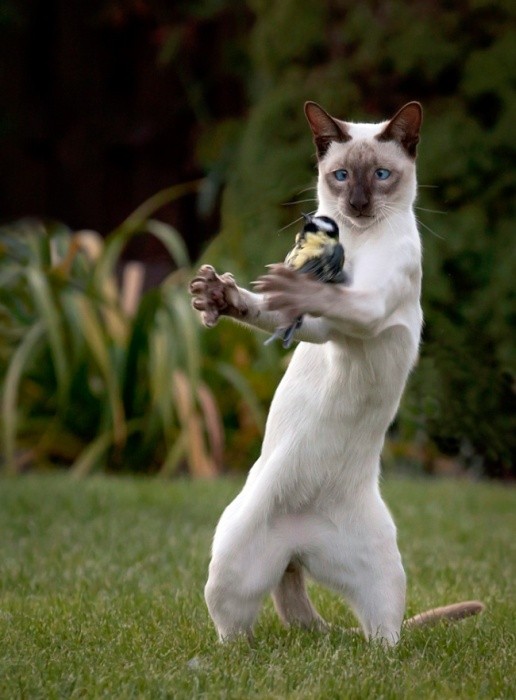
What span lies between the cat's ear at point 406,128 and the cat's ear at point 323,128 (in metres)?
0.10

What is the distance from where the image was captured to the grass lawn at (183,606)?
2.61 meters

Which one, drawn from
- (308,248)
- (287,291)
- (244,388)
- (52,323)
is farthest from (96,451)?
(287,291)

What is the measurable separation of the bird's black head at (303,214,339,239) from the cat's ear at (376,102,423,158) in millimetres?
358

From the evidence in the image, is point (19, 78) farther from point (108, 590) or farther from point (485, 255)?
point (108, 590)

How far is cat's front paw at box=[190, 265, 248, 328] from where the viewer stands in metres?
2.65

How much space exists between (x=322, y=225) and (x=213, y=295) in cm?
34

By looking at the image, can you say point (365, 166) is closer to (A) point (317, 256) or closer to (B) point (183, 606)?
(A) point (317, 256)

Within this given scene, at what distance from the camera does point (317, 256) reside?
8.93 feet

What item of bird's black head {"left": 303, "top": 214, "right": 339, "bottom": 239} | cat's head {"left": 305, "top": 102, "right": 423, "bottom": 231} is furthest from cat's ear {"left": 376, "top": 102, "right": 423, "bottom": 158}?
bird's black head {"left": 303, "top": 214, "right": 339, "bottom": 239}

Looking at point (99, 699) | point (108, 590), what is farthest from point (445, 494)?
point (99, 699)

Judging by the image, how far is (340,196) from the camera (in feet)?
9.70

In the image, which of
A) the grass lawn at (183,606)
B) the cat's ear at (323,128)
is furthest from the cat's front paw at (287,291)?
the grass lawn at (183,606)

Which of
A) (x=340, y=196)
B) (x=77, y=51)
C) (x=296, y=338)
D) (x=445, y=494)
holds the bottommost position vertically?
(x=445, y=494)

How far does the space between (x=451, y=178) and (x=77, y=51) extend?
18.6 feet
